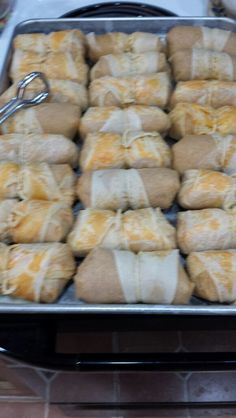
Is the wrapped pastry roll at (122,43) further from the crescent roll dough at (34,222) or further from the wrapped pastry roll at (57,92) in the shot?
the crescent roll dough at (34,222)

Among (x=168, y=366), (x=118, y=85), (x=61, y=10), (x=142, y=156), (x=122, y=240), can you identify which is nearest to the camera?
(x=168, y=366)

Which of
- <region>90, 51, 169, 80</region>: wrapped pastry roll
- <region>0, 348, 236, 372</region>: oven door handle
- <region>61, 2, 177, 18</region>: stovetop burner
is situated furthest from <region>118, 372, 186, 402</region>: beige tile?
<region>61, 2, 177, 18</region>: stovetop burner

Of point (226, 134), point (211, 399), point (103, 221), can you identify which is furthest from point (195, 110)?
point (211, 399)

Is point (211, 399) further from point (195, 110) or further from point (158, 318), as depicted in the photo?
point (195, 110)

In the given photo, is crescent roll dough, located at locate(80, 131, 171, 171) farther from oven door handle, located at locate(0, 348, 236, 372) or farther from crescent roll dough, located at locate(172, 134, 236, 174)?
oven door handle, located at locate(0, 348, 236, 372)

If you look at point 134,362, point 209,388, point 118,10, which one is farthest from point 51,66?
point 209,388
